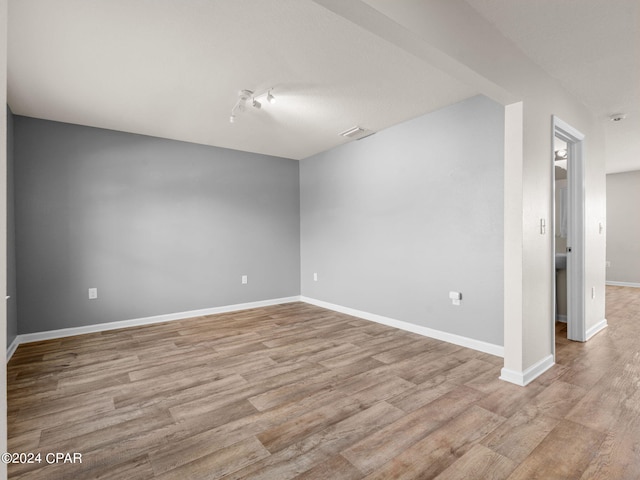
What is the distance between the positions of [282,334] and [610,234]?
755 cm

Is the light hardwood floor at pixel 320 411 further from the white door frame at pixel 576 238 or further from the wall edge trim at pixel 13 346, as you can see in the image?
the white door frame at pixel 576 238

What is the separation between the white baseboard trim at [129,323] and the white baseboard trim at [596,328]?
4.03 m

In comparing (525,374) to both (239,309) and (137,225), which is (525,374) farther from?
(137,225)

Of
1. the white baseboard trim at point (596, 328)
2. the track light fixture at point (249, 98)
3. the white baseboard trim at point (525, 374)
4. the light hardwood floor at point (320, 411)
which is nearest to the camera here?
the light hardwood floor at point (320, 411)

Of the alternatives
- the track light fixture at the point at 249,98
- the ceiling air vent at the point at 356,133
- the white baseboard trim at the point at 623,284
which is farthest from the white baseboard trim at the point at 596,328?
the track light fixture at the point at 249,98

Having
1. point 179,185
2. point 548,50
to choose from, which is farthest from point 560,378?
point 179,185

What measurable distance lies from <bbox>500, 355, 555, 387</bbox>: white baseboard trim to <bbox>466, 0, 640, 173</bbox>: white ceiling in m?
2.37

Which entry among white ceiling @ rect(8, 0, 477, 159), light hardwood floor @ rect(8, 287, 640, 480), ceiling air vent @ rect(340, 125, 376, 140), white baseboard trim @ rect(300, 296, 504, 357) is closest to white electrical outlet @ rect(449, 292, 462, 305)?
white baseboard trim @ rect(300, 296, 504, 357)

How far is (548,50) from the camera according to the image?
226 centimetres

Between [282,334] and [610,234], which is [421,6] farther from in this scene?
[610,234]

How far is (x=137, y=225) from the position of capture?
13.4ft

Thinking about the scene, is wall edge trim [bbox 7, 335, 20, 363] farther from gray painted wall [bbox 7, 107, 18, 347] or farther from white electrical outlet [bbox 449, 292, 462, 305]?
white electrical outlet [bbox 449, 292, 462, 305]

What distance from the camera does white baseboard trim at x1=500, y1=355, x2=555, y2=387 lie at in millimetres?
2287

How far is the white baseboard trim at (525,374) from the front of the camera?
7.50 ft
